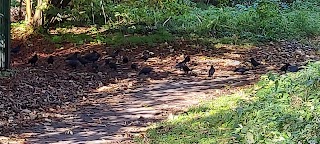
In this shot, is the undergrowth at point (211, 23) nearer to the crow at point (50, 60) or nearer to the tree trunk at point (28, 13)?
the tree trunk at point (28, 13)

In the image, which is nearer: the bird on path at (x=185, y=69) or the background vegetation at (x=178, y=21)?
the bird on path at (x=185, y=69)

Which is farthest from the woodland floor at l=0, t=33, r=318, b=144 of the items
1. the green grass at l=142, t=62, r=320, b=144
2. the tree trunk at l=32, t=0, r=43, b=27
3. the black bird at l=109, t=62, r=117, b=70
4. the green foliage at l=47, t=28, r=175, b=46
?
the tree trunk at l=32, t=0, r=43, b=27

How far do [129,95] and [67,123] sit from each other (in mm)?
1860

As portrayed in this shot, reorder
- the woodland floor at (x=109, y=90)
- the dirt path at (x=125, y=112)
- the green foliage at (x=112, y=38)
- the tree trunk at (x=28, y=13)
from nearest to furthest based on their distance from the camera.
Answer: the dirt path at (x=125, y=112) < the woodland floor at (x=109, y=90) < the green foliage at (x=112, y=38) < the tree trunk at (x=28, y=13)

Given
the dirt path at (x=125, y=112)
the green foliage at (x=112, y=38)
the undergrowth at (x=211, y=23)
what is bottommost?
the dirt path at (x=125, y=112)

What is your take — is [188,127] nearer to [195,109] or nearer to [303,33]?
[195,109]

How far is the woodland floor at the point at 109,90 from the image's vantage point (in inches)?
277

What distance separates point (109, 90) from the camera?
30.8ft

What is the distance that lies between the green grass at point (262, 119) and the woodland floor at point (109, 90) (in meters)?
0.47

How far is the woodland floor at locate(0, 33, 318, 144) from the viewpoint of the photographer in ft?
23.1

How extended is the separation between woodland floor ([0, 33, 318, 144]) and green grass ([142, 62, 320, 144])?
1.56 feet

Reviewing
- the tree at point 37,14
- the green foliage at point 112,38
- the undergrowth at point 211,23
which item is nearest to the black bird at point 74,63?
the green foliage at point 112,38

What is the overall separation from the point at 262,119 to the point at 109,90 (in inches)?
173

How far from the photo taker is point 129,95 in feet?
29.6
